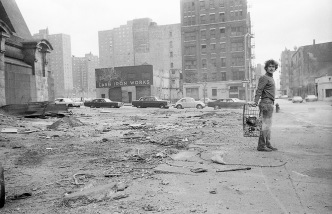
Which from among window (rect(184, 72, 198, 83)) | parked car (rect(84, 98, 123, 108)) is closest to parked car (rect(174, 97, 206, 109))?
parked car (rect(84, 98, 123, 108))

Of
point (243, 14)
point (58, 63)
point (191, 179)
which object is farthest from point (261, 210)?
point (58, 63)

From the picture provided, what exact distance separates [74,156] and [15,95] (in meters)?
15.9

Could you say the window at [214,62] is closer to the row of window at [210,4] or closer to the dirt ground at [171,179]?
the row of window at [210,4]

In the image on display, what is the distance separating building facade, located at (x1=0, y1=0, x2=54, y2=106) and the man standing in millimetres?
16127

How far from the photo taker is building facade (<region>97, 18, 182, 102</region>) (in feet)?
179

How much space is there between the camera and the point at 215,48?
61.2 meters

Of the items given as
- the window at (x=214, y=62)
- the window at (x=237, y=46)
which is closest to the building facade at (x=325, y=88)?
the window at (x=237, y=46)

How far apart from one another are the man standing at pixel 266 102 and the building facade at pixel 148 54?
46719 mm

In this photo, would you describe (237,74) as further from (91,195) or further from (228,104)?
(91,195)

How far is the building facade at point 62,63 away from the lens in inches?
2800

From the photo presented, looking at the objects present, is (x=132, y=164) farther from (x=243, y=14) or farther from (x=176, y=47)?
(x=176, y=47)

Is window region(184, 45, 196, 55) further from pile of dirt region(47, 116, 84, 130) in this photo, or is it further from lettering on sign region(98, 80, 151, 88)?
pile of dirt region(47, 116, 84, 130)

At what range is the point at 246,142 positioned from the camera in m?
6.91

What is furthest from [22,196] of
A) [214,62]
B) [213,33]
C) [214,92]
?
[213,33]
